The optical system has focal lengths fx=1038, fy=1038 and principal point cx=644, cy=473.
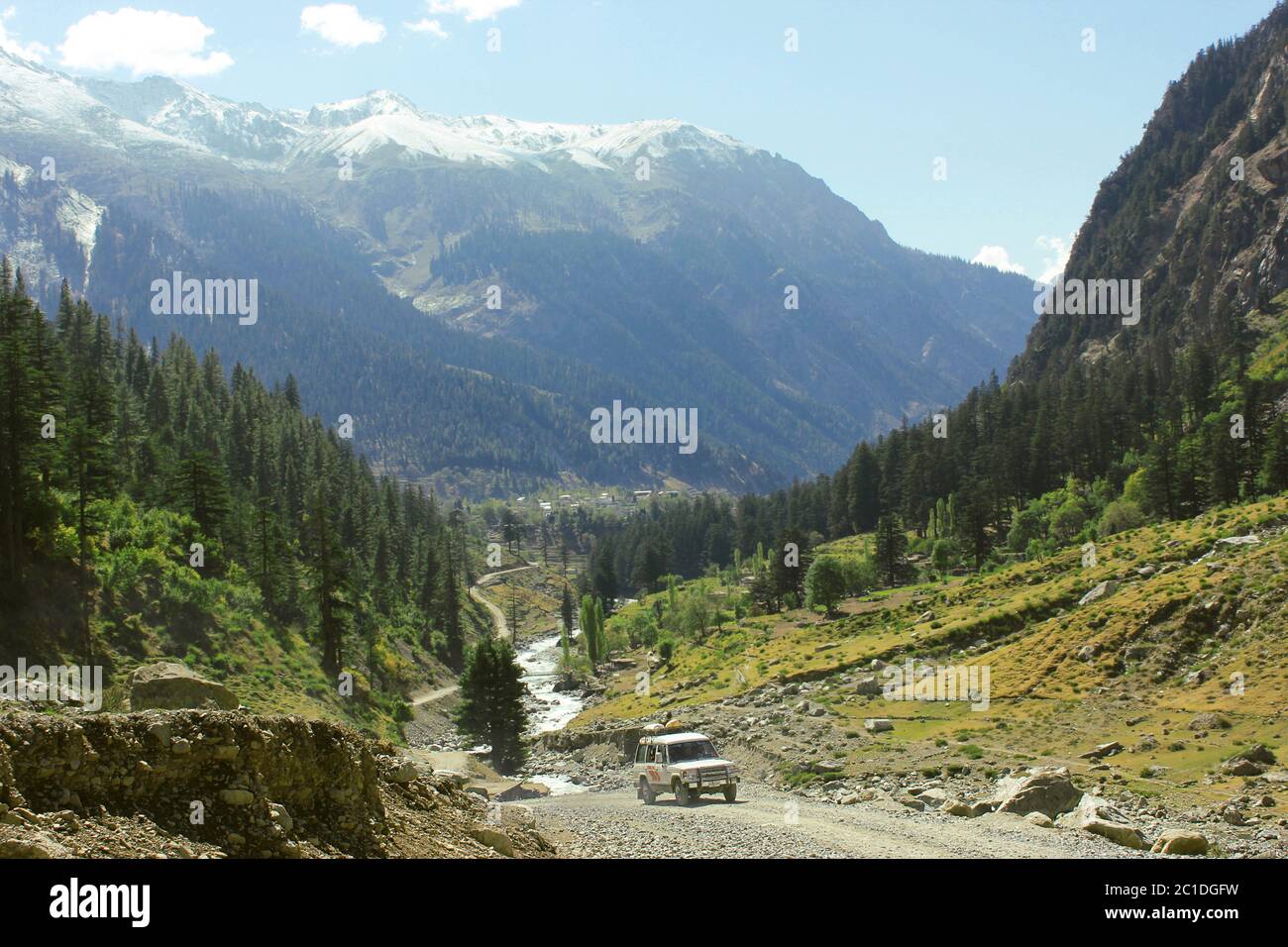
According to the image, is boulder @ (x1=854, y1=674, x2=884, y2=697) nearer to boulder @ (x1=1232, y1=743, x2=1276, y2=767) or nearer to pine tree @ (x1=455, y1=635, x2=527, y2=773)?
pine tree @ (x1=455, y1=635, x2=527, y2=773)

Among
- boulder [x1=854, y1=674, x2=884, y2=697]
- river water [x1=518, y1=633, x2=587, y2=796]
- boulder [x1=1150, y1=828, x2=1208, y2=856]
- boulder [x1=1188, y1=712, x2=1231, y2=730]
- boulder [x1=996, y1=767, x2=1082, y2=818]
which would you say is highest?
boulder [x1=1150, y1=828, x2=1208, y2=856]

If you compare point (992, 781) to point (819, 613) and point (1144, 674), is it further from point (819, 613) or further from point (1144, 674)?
point (819, 613)

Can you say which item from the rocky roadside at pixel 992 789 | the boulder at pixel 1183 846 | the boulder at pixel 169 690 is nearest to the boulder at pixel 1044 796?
the rocky roadside at pixel 992 789

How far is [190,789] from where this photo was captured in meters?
12.9

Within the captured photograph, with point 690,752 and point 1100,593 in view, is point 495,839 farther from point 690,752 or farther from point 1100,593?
point 1100,593

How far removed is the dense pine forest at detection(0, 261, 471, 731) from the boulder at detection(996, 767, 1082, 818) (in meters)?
44.9

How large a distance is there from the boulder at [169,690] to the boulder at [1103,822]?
71.9 feet

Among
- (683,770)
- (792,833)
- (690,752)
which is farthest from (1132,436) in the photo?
(792,833)

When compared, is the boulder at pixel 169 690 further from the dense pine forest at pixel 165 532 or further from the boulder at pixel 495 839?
the dense pine forest at pixel 165 532

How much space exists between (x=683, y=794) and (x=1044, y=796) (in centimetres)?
1131

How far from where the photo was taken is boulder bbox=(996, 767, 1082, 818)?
96.8 feet

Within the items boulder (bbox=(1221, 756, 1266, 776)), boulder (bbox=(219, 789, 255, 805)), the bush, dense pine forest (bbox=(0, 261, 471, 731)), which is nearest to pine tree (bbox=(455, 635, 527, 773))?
dense pine forest (bbox=(0, 261, 471, 731))

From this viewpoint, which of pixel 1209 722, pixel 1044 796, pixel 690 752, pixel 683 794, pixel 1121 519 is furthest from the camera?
pixel 1121 519
